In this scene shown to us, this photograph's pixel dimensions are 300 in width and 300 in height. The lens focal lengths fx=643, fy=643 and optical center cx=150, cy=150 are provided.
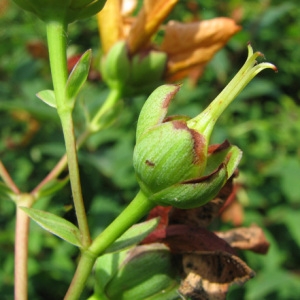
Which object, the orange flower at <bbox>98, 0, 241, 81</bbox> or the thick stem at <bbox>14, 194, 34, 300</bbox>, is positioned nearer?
the thick stem at <bbox>14, 194, 34, 300</bbox>

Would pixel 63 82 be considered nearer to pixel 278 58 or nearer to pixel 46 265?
pixel 46 265

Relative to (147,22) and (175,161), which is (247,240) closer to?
(175,161)

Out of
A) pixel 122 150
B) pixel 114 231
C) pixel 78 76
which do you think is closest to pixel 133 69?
pixel 78 76

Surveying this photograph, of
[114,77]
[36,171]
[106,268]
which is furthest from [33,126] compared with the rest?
[106,268]

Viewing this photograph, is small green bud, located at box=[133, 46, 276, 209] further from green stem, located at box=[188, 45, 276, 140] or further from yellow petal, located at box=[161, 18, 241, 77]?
yellow petal, located at box=[161, 18, 241, 77]

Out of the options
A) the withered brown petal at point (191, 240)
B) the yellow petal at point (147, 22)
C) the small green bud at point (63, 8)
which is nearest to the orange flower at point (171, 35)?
the yellow petal at point (147, 22)

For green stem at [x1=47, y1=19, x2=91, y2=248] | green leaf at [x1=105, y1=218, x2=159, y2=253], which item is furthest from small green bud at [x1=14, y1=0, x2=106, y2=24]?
green leaf at [x1=105, y1=218, x2=159, y2=253]

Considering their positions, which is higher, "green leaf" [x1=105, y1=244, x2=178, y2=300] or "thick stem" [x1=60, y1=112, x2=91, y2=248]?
"thick stem" [x1=60, y1=112, x2=91, y2=248]
